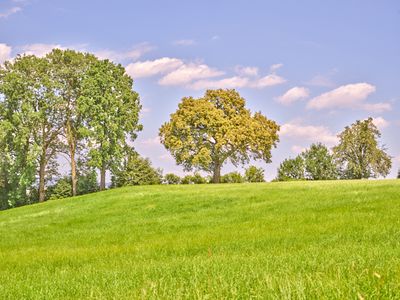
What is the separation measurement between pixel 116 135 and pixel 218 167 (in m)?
13.4

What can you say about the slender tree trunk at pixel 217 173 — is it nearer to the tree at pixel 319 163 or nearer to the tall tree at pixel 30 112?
the tall tree at pixel 30 112

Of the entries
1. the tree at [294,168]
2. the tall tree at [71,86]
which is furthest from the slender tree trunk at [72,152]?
the tree at [294,168]

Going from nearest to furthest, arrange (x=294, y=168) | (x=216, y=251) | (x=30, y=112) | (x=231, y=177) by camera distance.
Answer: (x=216, y=251), (x=30, y=112), (x=231, y=177), (x=294, y=168)

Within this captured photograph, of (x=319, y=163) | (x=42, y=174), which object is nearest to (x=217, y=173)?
(x=42, y=174)

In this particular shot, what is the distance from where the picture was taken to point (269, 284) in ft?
14.2

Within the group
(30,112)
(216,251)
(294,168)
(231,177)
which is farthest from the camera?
(294,168)

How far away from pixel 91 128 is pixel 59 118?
15.6 feet

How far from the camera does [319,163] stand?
8362 centimetres

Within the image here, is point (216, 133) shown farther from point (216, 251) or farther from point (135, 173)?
point (216, 251)

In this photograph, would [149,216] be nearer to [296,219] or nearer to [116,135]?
[296,219]

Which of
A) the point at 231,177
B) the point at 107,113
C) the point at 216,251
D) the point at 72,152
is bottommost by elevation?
the point at 216,251

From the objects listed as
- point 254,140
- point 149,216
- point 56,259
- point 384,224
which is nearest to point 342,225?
point 384,224

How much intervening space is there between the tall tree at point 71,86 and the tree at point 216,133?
1090 cm

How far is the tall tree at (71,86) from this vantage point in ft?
181
